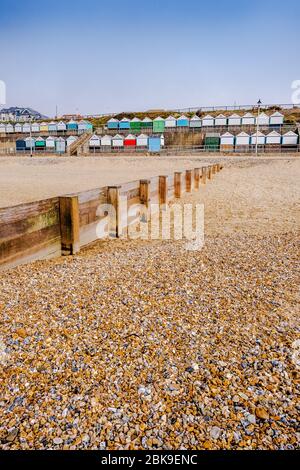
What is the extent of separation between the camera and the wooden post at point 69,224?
17.0ft

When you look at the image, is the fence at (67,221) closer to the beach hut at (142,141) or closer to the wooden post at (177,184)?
the wooden post at (177,184)

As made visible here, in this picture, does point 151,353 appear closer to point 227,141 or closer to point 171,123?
point 227,141

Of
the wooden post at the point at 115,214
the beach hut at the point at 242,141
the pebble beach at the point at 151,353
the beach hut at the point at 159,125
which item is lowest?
the pebble beach at the point at 151,353

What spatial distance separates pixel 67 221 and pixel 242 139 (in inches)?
1953

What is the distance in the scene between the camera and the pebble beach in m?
2.09

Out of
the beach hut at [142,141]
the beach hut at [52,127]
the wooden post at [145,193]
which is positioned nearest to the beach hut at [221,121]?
the beach hut at [142,141]

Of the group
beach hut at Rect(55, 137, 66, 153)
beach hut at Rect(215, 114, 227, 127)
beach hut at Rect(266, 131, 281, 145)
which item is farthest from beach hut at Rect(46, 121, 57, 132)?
beach hut at Rect(266, 131, 281, 145)

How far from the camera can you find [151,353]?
2.80 metres

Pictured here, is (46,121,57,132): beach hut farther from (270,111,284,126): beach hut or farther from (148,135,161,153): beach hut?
(270,111,284,126): beach hut

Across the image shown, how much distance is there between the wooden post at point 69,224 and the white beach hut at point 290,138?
4950 cm

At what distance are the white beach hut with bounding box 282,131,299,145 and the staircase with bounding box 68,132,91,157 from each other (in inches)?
1192

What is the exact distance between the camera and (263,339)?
2982 mm
